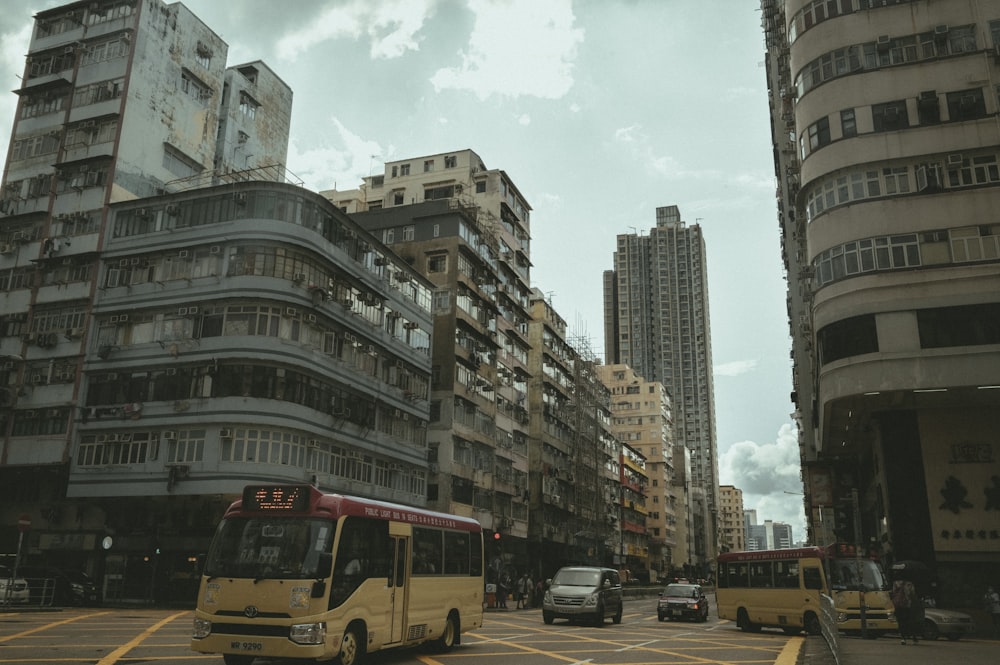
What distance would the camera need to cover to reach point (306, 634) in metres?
11.3

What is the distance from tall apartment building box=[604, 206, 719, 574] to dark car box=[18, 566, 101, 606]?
138m

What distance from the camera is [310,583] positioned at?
11633 mm

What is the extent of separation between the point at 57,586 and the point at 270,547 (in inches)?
894

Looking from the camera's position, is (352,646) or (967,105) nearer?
(352,646)

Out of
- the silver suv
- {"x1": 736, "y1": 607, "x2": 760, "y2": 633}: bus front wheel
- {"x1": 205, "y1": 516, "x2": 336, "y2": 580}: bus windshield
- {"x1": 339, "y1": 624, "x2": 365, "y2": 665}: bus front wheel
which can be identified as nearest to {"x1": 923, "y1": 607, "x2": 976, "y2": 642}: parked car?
{"x1": 736, "y1": 607, "x2": 760, "y2": 633}: bus front wheel

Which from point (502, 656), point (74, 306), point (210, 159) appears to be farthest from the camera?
point (210, 159)

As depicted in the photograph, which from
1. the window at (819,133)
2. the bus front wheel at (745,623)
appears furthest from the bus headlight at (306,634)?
the window at (819,133)

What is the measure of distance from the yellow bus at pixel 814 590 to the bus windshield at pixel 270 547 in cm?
1554

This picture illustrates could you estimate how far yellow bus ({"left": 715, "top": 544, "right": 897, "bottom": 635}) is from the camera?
22781 mm

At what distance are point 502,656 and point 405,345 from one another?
30659 millimetres

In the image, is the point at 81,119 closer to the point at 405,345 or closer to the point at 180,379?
the point at 180,379

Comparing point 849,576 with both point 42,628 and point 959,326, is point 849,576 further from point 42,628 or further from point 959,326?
point 42,628

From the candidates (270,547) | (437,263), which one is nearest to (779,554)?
(270,547)

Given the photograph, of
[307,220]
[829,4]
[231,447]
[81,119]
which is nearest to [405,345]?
[307,220]
